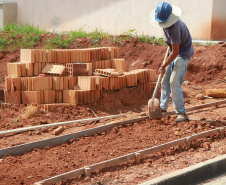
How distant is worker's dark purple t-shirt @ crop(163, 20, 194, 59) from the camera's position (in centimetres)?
595

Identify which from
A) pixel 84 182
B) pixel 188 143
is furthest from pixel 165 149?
pixel 84 182

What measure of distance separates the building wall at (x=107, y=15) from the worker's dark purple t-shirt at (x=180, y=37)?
4904 mm

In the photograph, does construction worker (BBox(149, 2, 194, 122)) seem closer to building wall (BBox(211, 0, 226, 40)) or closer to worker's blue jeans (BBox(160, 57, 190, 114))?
worker's blue jeans (BBox(160, 57, 190, 114))

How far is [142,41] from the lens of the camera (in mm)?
11742

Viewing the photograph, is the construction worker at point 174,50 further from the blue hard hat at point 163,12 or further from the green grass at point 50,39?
the green grass at point 50,39

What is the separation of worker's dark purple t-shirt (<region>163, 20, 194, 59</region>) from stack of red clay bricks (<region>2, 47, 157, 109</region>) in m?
1.67

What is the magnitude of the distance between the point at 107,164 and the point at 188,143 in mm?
1332

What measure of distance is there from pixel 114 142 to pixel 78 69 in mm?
2348

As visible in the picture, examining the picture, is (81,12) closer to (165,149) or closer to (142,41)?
(142,41)

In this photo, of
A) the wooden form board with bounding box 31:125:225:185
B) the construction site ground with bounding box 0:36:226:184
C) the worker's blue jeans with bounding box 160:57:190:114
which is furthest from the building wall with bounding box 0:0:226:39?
the wooden form board with bounding box 31:125:225:185

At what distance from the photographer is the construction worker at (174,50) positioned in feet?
19.5

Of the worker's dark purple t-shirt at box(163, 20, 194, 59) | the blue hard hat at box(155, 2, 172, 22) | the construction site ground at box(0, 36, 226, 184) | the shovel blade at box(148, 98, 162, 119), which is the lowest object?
the construction site ground at box(0, 36, 226, 184)

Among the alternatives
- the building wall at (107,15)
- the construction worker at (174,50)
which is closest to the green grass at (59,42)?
the building wall at (107,15)

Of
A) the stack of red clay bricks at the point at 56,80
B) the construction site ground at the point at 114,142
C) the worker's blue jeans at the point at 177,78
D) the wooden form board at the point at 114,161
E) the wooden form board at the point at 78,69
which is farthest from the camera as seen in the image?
the wooden form board at the point at 78,69
